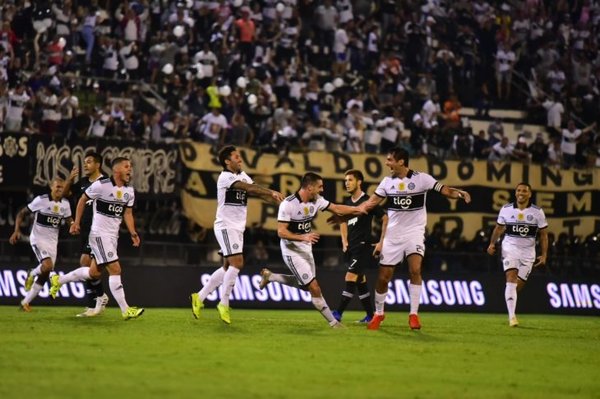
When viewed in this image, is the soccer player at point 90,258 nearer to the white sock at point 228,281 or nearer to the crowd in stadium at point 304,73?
the white sock at point 228,281

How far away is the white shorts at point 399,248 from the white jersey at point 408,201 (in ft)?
0.27

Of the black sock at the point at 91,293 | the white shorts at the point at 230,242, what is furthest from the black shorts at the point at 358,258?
the black sock at the point at 91,293

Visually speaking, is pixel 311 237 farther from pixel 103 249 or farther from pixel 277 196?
pixel 103 249

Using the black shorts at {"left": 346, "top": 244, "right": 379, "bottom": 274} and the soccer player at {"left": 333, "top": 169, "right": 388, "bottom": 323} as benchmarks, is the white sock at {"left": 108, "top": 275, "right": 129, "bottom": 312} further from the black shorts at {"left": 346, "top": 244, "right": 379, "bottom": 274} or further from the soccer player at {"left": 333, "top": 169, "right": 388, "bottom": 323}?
Result: the black shorts at {"left": 346, "top": 244, "right": 379, "bottom": 274}

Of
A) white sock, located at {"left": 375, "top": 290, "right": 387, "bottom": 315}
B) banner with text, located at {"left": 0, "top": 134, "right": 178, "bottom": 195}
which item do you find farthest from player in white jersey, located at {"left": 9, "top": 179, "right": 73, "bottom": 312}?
white sock, located at {"left": 375, "top": 290, "right": 387, "bottom": 315}

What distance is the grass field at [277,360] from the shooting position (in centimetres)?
1158

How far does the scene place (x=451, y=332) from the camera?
19.9 meters

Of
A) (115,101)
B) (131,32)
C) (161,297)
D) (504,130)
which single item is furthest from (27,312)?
(504,130)

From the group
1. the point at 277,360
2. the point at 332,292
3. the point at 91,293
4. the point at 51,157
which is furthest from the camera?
the point at 332,292

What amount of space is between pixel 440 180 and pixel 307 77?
6.10 m

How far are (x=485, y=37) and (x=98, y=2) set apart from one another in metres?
14.4

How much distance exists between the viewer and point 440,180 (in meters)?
31.3

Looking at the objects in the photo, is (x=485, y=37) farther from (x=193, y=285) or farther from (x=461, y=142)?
(x=193, y=285)

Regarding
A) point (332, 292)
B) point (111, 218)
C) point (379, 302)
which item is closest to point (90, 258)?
point (111, 218)
